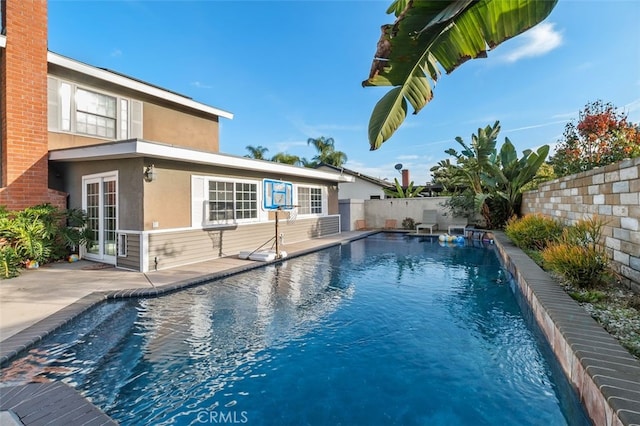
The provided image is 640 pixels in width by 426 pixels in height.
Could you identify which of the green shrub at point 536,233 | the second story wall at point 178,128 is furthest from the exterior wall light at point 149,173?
the green shrub at point 536,233

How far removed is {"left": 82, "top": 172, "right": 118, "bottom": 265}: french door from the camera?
9.10m

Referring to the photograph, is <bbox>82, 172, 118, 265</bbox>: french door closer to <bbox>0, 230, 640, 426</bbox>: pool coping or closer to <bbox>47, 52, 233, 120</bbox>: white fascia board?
<bbox>0, 230, 640, 426</bbox>: pool coping

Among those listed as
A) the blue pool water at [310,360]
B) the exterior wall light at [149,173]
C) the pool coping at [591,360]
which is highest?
the exterior wall light at [149,173]

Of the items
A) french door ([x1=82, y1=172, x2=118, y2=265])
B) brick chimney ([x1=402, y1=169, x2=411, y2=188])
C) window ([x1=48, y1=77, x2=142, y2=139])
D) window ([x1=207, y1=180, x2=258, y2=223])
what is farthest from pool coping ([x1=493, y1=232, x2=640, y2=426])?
brick chimney ([x1=402, y1=169, x2=411, y2=188])

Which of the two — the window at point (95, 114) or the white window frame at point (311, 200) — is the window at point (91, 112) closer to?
the window at point (95, 114)

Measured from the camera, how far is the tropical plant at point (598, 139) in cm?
1066

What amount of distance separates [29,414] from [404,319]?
4.95 meters

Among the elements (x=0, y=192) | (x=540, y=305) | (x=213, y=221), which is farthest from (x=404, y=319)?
(x=0, y=192)

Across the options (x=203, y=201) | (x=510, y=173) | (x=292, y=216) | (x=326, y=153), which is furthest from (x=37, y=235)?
(x=326, y=153)

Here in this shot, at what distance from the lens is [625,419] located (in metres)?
2.00

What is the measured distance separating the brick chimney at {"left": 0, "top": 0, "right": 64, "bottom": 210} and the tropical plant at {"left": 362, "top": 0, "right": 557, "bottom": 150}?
10916mm

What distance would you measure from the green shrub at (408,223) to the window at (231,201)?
1219 cm

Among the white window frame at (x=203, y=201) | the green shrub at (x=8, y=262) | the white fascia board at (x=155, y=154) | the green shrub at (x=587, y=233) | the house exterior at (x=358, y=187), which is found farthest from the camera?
the house exterior at (x=358, y=187)

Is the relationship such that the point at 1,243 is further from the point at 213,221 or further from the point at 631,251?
Answer: the point at 631,251
